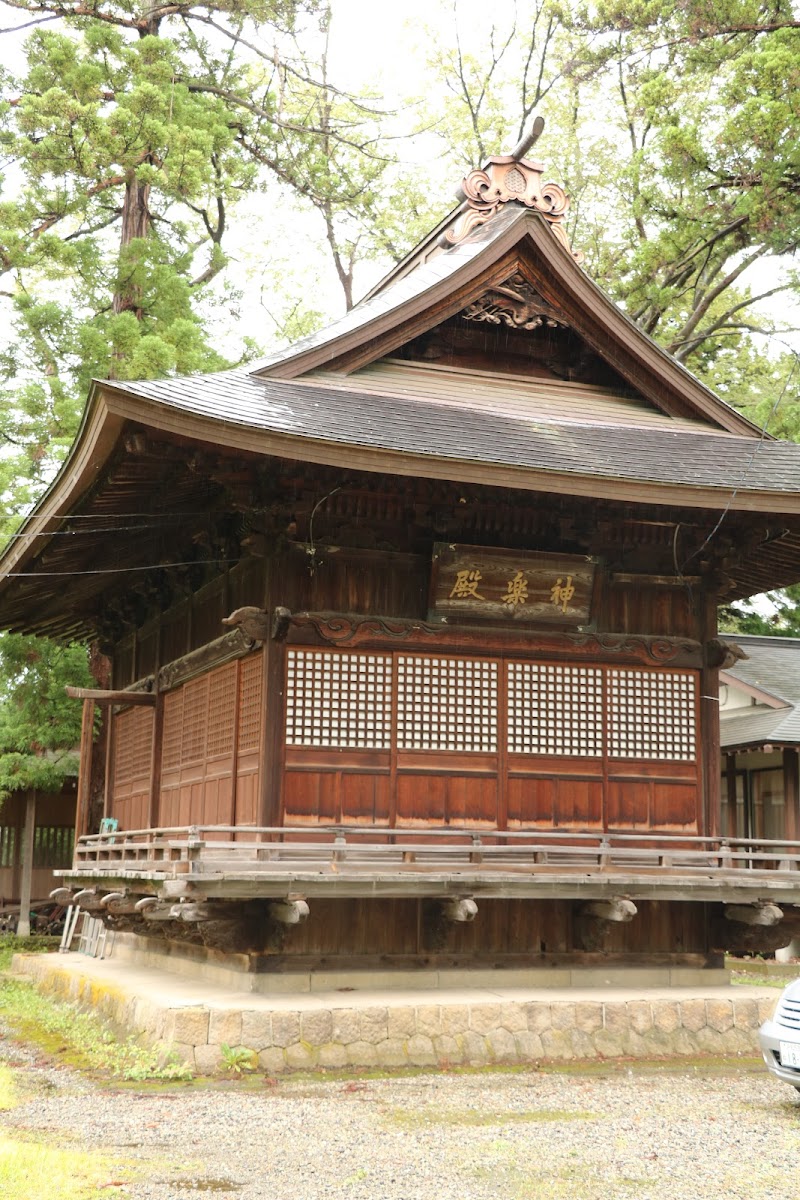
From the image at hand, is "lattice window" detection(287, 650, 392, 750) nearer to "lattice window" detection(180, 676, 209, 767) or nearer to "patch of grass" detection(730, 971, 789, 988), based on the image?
"lattice window" detection(180, 676, 209, 767)

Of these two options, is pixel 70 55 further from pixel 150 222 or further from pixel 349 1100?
pixel 349 1100

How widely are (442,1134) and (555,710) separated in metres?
5.71

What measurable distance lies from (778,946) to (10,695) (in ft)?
48.6

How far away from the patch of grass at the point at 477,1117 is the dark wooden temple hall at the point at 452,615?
2.20m

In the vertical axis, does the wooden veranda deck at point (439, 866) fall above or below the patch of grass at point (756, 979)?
above

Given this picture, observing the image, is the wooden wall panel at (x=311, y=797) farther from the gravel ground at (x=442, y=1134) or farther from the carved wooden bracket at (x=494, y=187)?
the carved wooden bracket at (x=494, y=187)

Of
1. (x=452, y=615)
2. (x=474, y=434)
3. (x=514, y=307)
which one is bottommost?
(x=452, y=615)

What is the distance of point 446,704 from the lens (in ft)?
43.3

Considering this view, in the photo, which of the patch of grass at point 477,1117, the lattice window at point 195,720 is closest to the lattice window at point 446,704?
the lattice window at point 195,720

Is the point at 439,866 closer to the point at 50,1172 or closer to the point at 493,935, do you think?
the point at 493,935

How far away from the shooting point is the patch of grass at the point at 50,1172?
6.82 meters

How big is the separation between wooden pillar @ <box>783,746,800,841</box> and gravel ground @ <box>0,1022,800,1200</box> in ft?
37.5

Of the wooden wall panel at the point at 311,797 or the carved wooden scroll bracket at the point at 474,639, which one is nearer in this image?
the wooden wall panel at the point at 311,797

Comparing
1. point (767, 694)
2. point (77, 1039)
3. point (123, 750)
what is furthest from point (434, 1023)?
point (767, 694)
